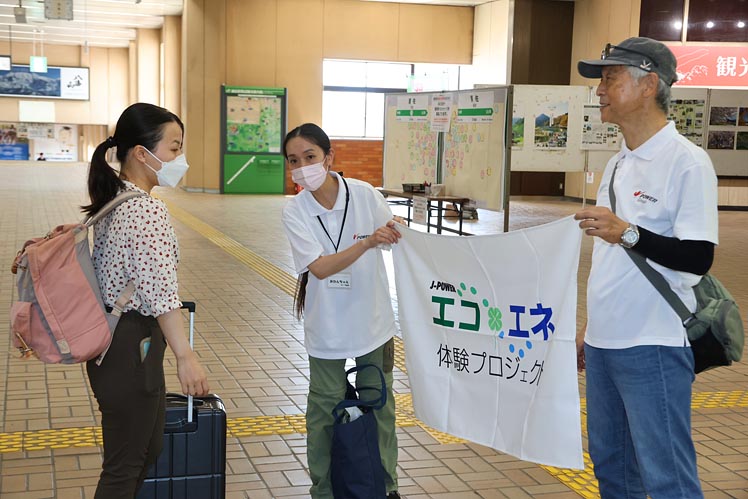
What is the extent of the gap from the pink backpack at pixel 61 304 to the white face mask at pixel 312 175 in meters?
0.88

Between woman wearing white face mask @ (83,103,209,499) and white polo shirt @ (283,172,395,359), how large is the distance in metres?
0.72

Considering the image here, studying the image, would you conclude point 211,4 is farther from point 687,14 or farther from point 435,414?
point 435,414

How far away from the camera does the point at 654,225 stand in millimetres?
2164

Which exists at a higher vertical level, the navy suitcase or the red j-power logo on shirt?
the red j-power logo on shirt

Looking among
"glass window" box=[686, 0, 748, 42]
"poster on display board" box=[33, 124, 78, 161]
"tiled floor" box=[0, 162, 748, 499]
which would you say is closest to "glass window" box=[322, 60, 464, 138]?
"glass window" box=[686, 0, 748, 42]

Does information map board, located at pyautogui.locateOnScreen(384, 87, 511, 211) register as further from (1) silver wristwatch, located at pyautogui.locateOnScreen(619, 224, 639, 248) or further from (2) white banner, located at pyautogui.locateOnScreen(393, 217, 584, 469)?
(1) silver wristwatch, located at pyautogui.locateOnScreen(619, 224, 639, 248)

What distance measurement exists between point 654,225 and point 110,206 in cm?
138

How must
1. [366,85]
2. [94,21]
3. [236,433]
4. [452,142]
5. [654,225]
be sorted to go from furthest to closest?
[94,21], [366,85], [452,142], [236,433], [654,225]

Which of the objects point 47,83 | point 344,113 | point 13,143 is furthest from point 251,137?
point 13,143

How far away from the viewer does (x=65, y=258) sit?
Result: 2121 mm

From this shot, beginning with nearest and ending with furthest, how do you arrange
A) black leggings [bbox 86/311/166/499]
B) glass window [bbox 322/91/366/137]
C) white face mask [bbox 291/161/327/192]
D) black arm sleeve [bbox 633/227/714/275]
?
black arm sleeve [bbox 633/227/714/275] → black leggings [bbox 86/311/166/499] → white face mask [bbox 291/161/327/192] → glass window [bbox 322/91/366/137]

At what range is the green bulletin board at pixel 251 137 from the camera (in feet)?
59.3

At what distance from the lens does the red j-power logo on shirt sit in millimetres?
2155

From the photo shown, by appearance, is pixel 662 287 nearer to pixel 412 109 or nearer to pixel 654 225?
pixel 654 225
